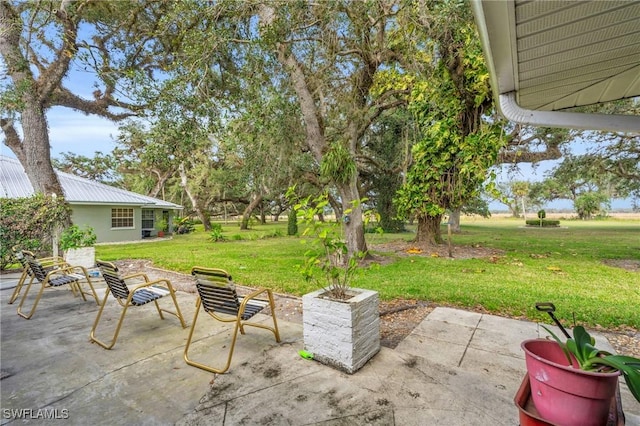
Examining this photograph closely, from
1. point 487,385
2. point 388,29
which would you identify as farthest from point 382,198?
point 487,385

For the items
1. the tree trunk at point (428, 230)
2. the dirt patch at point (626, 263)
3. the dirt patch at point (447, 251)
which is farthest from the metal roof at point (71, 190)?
the dirt patch at point (626, 263)

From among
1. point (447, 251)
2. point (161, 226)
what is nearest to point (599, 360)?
point (447, 251)

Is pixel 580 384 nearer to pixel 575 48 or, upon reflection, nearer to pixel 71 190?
pixel 575 48

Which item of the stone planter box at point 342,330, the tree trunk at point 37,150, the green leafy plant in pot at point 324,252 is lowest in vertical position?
the stone planter box at point 342,330

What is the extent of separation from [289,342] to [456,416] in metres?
1.59

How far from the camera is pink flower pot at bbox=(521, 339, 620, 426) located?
48.8 inches

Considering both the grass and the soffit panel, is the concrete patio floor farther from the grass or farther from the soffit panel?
the soffit panel

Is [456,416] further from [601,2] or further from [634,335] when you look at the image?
[634,335]

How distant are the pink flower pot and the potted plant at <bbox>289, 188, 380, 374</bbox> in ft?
4.10

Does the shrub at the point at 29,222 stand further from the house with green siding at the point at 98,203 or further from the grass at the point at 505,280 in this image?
the house with green siding at the point at 98,203

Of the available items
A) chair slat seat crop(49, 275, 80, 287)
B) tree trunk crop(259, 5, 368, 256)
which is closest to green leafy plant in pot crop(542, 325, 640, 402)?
tree trunk crop(259, 5, 368, 256)

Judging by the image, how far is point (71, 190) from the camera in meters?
13.2

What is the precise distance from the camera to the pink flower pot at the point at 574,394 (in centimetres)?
124

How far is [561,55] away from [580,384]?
1743mm
